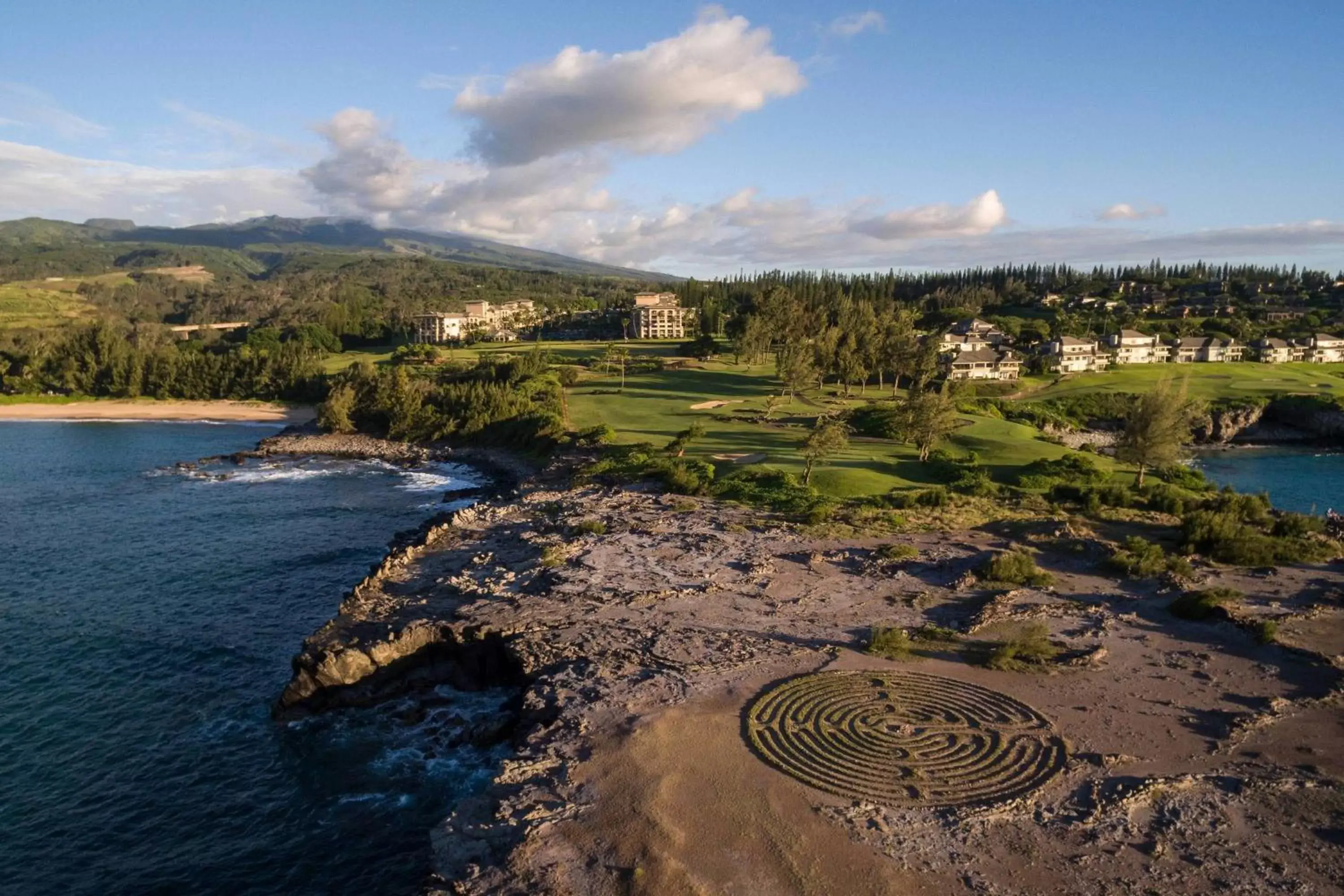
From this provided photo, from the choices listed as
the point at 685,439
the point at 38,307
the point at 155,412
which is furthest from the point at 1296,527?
the point at 38,307

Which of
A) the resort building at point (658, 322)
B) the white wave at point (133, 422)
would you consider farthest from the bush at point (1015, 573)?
the resort building at point (658, 322)

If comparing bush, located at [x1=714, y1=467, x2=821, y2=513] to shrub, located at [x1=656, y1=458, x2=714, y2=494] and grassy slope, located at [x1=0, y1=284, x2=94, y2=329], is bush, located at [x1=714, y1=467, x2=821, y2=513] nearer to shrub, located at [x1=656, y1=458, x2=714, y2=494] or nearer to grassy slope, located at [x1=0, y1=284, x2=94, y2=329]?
shrub, located at [x1=656, y1=458, x2=714, y2=494]

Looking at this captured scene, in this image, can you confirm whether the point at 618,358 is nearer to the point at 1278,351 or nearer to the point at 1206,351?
the point at 1206,351

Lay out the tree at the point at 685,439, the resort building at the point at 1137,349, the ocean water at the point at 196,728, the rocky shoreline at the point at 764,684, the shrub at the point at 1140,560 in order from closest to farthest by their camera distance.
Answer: the rocky shoreline at the point at 764,684 → the ocean water at the point at 196,728 → the shrub at the point at 1140,560 → the tree at the point at 685,439 → the resort building at the point at 1137,349

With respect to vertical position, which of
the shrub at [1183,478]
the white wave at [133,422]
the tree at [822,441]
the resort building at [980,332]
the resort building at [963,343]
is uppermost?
the resort building at [980,332]

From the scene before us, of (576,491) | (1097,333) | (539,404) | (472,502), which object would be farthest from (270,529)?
(1097,333)

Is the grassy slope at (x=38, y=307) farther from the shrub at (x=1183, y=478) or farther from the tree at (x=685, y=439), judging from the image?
the shrub at (x=1183, y=478)
